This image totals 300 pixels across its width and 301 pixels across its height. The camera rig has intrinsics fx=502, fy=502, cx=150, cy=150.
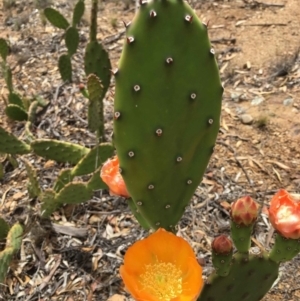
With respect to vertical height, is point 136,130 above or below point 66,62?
above

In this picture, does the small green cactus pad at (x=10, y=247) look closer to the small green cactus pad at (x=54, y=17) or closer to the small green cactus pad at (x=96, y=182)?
the small green cactus pad at (x=96, y=182)

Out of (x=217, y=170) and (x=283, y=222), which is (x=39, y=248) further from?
(x=283, y=222)

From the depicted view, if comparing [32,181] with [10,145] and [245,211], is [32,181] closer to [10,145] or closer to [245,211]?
[10,145]

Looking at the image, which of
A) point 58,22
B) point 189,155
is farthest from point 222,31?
point 189,155

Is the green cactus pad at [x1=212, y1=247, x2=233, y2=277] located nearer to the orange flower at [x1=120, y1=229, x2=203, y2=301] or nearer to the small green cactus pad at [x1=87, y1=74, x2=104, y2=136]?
the orange flower at [x1=120, y1=229, x2=203, y2=301]

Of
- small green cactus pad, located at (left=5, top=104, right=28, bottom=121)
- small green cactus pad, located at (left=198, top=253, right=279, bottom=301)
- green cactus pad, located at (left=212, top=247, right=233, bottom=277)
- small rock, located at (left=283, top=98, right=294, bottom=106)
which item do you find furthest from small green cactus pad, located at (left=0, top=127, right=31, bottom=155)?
small rock, located at (left=283, top=98, right=294, bottom=106)

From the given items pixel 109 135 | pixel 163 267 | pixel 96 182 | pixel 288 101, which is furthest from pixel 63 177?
pixel 288 101
